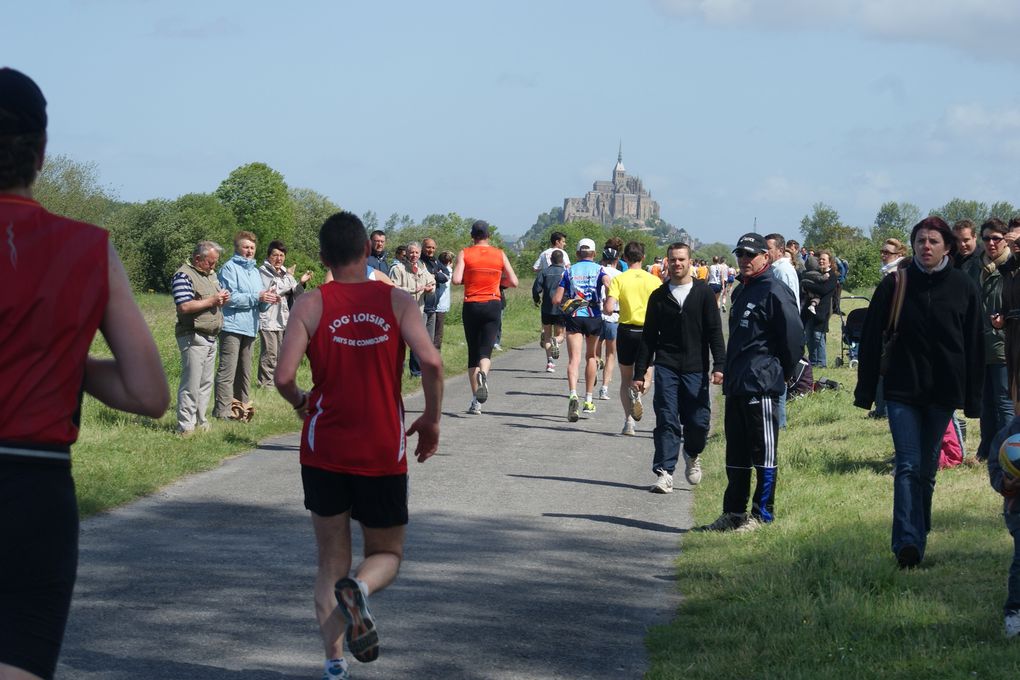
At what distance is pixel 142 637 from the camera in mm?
6305

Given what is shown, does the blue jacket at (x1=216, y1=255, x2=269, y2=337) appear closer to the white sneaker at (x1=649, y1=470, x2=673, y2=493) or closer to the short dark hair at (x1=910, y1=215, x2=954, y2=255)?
the white sneaker at (x1=649, y1=470, x2=673, y2=493)

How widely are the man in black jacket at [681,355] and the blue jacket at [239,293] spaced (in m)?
5.03

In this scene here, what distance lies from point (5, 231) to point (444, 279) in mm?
19078

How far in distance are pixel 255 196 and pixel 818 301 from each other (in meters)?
121

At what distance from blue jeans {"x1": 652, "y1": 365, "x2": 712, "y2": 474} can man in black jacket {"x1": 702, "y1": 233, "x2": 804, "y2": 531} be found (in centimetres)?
154

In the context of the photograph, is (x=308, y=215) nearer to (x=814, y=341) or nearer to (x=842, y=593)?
(x=814, y=341)

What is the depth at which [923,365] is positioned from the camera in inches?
311

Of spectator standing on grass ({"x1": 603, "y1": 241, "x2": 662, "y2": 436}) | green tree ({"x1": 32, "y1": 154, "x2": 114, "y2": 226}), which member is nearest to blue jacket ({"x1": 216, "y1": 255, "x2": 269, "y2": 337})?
spectator standing on grass ({"x1": 603, "y1": 241, "x2": 662, "y2": 436})

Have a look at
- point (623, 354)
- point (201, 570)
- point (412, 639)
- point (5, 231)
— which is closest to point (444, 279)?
point (623, 354)

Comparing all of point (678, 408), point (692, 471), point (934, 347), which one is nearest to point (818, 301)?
point (692, 471)

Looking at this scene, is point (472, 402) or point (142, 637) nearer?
point (142, 637)

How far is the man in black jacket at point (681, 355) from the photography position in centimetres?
1124

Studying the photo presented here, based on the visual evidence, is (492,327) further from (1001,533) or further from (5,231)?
(5,231)

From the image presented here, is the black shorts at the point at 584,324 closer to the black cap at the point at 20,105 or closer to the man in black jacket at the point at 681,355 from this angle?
the man in black jacket at the point at 681,355
